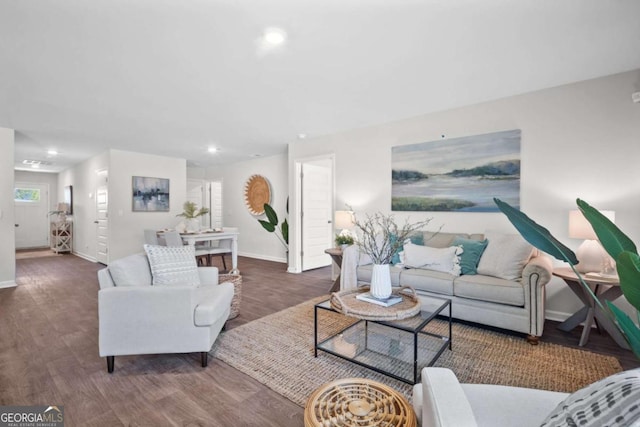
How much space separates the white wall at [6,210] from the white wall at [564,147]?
19.4 ft

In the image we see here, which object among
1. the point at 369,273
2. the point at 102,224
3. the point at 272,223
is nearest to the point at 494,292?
the point at 369,273

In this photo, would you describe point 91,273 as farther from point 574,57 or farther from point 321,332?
point 574,57

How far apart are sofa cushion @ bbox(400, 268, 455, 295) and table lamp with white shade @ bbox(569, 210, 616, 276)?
3.68ft

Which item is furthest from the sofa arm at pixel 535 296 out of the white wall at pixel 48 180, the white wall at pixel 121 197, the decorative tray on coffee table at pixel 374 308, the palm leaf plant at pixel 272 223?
the white wall at pixel 48 180

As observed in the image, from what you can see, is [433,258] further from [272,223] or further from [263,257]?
[263,257]

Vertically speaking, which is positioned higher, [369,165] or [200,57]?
[200,57]

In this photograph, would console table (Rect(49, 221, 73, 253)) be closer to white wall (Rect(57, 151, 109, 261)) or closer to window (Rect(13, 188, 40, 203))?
white wall (Rect(57, 151, 109, 261))

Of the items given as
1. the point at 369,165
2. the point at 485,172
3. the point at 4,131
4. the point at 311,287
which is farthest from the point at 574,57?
the point at 4,131

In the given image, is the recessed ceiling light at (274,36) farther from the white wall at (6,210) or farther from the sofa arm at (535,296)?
the white wall at (6,210)

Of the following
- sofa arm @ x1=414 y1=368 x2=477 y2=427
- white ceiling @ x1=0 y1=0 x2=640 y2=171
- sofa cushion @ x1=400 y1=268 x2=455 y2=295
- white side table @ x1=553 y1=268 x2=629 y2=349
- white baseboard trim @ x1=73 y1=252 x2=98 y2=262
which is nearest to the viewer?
sofa arm @ x1=414 y1=368 x2=477 y2=427

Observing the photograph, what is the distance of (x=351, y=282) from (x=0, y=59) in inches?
150

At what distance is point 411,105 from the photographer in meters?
3.52

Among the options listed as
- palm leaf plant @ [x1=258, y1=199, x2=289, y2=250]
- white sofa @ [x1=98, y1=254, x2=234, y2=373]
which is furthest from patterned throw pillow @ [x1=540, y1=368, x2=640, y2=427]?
palm leaf plant @ [x1=258, y1=199, x2=289, y2=250]

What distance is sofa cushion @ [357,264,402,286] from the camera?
125 inches
